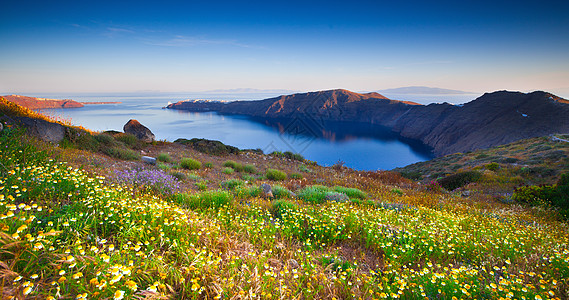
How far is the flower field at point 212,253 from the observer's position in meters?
2.08

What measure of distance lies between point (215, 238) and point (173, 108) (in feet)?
446

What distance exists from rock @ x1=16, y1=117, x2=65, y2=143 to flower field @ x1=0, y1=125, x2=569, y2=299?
15.5 feet

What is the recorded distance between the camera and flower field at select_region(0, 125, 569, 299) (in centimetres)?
208

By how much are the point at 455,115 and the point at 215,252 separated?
357 ft

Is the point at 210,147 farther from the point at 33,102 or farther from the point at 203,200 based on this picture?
the point at 33,102

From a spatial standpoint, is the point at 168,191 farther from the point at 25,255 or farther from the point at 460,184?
the point at 460,184

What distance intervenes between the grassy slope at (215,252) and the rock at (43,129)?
4.33 metres

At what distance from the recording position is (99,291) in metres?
1.87

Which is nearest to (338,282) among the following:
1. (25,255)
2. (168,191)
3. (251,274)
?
(251,274)

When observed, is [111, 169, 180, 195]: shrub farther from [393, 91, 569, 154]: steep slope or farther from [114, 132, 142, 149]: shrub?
[393, 91, 569, 154]: steep slope

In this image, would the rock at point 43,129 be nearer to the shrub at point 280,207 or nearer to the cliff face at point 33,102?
the cliff face at point 33,102

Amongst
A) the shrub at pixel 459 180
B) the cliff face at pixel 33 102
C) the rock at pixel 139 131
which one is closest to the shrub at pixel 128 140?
the rock at pixel 139 131

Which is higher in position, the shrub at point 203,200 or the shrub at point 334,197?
the shrub at point 203,200

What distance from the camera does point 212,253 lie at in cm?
275
